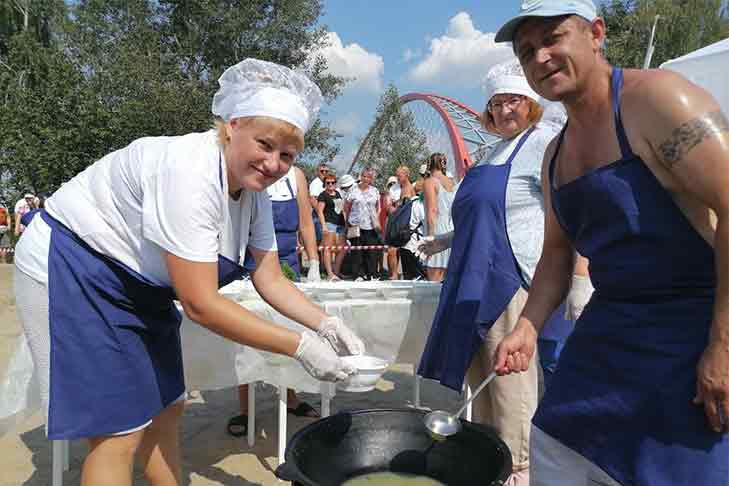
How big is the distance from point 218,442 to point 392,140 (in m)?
30.8

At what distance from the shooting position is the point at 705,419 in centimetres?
112

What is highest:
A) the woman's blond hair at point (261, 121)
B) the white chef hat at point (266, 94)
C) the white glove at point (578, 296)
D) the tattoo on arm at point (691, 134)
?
the white chef hat at point (266, 94)

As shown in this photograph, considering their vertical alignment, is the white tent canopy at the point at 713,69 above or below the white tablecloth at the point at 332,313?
above

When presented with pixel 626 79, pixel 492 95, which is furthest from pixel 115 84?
pixel 626 79

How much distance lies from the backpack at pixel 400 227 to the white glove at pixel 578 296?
472 centimetres

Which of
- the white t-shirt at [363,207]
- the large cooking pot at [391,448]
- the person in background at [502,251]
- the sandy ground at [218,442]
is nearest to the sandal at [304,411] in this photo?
the sandy ground at [218,442]

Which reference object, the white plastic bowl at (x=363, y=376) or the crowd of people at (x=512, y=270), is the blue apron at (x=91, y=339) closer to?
the crowd of people at (x=512, y=270)

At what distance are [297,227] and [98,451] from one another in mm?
1883

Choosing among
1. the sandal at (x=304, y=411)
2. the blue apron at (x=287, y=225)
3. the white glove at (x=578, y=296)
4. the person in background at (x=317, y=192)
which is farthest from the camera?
the person in background at (x=317, y=192)

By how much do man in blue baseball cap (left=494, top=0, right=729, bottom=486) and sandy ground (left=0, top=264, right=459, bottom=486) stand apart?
179cm

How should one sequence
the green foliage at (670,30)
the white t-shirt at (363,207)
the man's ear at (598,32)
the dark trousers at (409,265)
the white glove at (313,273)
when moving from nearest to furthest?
the man's ear at (598,32) < the white glove at (313,273) < the dark trousers at (409,265) < the white t-shirt at (363,207) < the green foliage at (670,30)

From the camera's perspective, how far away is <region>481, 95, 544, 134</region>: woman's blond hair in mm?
2361

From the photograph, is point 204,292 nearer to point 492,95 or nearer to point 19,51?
point 492,95

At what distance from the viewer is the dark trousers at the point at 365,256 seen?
28.5ft
